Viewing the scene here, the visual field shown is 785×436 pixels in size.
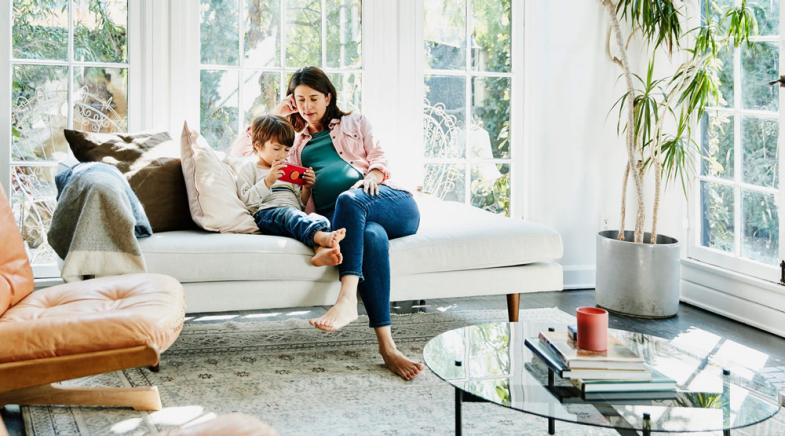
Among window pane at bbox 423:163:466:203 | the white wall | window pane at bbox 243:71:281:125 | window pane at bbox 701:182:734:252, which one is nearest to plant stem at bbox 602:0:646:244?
the white wall

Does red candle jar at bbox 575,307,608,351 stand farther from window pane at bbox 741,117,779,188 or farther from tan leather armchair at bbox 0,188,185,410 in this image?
window pane at bbox 741,117,779,188

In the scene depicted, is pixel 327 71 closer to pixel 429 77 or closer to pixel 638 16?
pixel 429 77

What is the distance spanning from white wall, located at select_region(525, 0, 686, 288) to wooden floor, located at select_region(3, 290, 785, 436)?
353mm

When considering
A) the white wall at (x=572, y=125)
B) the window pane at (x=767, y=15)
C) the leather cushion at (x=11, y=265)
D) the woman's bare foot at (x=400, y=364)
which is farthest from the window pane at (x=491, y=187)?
the leather cushion at (x=11, y=265)

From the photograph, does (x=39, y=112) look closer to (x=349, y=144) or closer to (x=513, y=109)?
(x=349, y=144)

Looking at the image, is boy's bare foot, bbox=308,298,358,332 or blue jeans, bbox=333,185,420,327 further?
blue jeans, bbox=333,185,420,327

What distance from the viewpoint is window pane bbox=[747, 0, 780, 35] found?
381 cm

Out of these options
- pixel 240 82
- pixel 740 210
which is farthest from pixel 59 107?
pixel 740 210

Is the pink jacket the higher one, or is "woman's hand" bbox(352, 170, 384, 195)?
the pink jacket

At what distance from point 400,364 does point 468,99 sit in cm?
196

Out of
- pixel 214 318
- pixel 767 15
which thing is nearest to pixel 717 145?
pixel 767 15

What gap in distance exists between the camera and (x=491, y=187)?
4.71 metres

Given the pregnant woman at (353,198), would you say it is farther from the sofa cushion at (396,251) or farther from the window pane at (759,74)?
the window pane at (759,74)

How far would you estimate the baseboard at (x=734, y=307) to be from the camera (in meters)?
3.80
